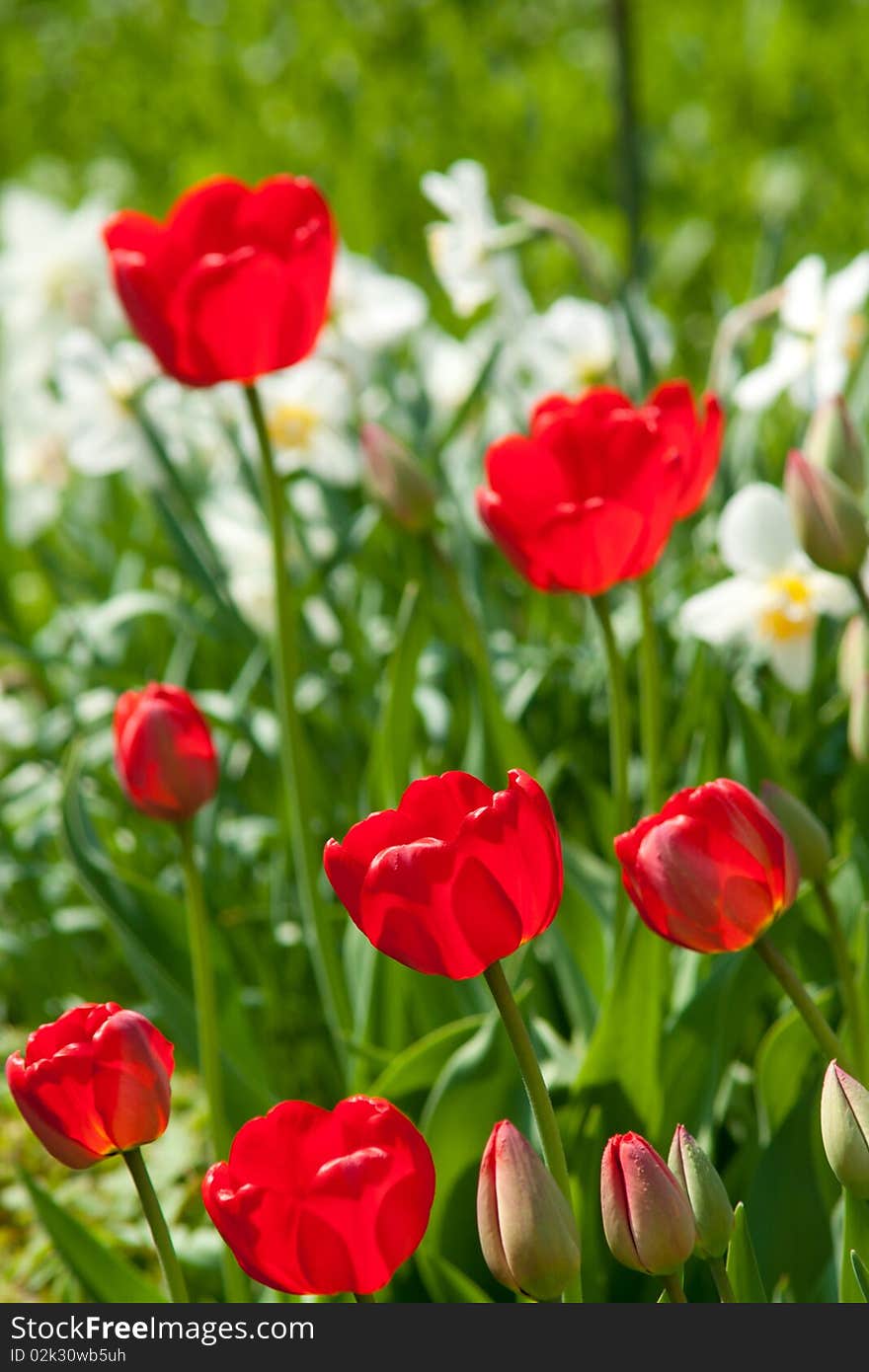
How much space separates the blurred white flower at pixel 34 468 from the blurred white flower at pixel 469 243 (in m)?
0.60

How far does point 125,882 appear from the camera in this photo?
1281 mm

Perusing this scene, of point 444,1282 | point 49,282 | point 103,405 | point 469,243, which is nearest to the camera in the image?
point 444,1282

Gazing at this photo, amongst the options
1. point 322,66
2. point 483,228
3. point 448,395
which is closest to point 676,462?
point 483,228

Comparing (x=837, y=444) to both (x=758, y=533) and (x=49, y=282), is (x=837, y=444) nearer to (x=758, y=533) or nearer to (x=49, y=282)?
(x=758, y=533)

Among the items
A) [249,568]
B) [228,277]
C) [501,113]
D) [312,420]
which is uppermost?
[228,277]

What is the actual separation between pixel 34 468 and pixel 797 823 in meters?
1.72

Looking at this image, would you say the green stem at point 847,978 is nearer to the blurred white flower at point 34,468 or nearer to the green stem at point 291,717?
the green stem at point 291,717

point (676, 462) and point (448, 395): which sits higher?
point (676, 462)

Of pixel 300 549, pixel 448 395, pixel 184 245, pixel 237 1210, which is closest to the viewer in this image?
pixel 237 1210

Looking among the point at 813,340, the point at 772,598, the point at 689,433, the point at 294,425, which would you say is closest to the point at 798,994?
the point at 689,433

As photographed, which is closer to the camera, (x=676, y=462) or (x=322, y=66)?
(x=676, y=462)

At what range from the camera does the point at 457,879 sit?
2.30 ft

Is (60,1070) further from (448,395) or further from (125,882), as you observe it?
(448,395)

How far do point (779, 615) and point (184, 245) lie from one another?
62cm
